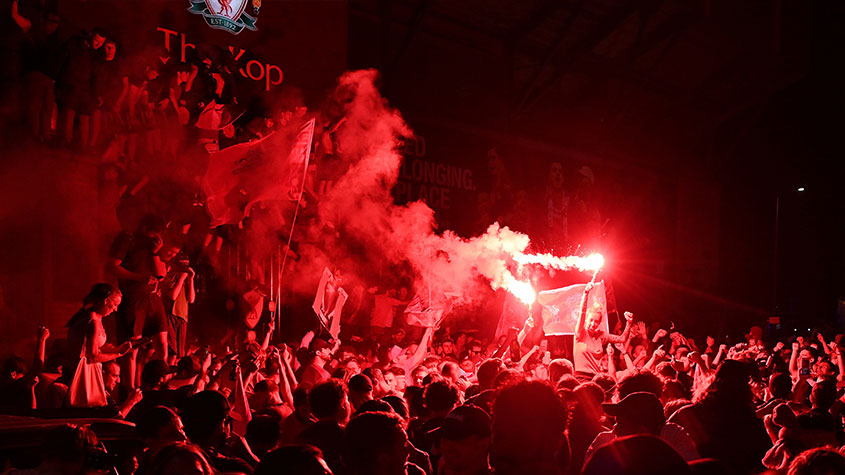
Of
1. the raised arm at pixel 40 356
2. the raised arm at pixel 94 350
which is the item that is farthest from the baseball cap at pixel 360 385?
the raised arm at pixel 40 356

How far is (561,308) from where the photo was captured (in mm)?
11898

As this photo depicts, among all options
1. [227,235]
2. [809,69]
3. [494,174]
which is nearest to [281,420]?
[227,235]

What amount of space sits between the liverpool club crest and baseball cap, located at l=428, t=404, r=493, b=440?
38.1ft

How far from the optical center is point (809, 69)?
69.7 ft

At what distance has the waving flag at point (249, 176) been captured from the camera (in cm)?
1109

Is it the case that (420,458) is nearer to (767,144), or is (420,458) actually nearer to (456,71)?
(456,71)

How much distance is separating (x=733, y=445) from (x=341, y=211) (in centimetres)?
1170

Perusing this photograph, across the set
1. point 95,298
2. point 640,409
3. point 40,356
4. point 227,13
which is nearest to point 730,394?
point 640,409

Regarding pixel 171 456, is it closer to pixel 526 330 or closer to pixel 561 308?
pixel 526 330

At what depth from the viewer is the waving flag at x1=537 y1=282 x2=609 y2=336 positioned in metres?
11.7

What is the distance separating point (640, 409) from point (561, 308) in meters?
8.26

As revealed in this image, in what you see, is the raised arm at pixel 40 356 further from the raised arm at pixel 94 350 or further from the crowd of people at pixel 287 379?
the raised arm at pixel 94 350

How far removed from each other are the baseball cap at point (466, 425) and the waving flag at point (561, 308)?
8.62 m

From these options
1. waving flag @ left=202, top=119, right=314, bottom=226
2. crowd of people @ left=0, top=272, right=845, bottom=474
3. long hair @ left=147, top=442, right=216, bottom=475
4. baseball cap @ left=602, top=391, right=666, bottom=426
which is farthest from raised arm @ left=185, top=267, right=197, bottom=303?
long hair @ left=147, top=442, right=216, bottom=475
